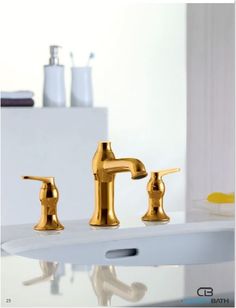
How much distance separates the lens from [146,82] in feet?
10.3

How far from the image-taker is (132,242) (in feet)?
3.64

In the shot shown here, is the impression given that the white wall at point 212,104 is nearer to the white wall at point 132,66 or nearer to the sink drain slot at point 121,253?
the white wall at point 132,66

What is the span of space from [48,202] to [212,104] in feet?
5.90

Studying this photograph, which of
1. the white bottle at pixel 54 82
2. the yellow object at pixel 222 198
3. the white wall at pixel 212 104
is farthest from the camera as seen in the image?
the white wall at pixel 212 104

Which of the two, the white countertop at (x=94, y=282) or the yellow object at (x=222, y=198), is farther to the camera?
the yellow object at (x=222, y=198)

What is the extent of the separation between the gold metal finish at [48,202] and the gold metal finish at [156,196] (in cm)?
17

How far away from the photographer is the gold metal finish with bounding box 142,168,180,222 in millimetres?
1171

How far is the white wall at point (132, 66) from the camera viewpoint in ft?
9.59

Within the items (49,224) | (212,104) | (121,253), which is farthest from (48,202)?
(212,104)

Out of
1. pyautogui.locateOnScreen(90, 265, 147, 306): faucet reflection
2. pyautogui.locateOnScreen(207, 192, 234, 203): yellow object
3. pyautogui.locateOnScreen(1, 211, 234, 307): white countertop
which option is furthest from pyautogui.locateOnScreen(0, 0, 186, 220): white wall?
pyautogui.locateOnScreen(90, 265, 147, 306): faucet reflection

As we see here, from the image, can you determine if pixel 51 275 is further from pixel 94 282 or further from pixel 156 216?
pixel 156 216

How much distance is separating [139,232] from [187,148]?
191cm

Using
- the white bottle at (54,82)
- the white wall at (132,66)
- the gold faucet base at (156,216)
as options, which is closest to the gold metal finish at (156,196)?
the gold faucet base at (156,216)

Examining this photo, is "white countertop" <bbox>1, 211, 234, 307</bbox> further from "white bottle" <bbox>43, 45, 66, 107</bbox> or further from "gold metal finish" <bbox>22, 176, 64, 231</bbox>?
"white bottle" <bbox>43, 45, 66, 107</bbox>
